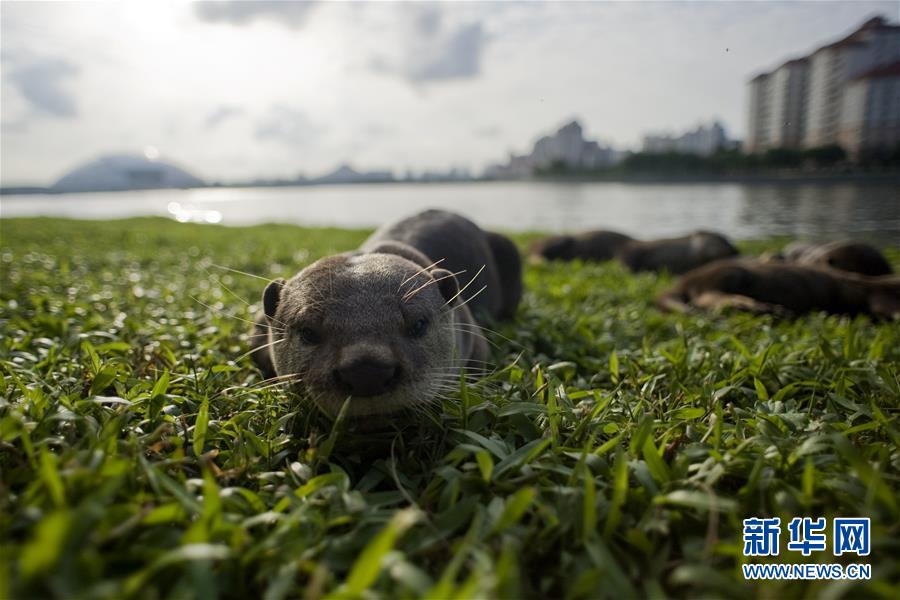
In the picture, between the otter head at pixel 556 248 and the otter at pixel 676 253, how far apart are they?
0.97 m

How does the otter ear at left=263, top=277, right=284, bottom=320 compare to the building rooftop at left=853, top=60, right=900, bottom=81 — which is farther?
the building rooftop at left=853, top=60, right=900, bottom=81

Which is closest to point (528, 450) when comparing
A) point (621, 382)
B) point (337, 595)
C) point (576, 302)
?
point (337, 595)

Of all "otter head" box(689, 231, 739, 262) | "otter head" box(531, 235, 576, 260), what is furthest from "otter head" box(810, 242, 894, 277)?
"otter head" box(531, 235, 576, 260)

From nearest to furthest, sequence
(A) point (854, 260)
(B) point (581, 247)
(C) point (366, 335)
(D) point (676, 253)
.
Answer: (C) point (366, 335)
(A) point (854, 260)
(D) point (676, 253)
(B) point (581, 247)

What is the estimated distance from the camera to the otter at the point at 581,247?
33.9 ft

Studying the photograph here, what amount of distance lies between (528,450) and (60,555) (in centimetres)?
128

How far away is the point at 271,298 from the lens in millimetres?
2668

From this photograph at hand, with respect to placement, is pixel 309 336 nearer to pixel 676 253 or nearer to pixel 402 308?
pixel 402 308

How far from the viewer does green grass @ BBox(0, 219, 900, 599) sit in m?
1.17

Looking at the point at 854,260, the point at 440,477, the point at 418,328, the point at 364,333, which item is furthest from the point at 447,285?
the point at 854,260

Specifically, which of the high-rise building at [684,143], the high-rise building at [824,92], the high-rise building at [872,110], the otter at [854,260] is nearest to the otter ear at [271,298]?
the otter at [854,260]

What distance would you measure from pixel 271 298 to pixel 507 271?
2591 millimetres

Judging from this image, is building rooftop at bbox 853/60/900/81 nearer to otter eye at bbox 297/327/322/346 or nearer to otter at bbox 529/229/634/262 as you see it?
otter at bbox 529/229/634/262

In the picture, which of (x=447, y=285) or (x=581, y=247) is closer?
(x=447, y=285)
